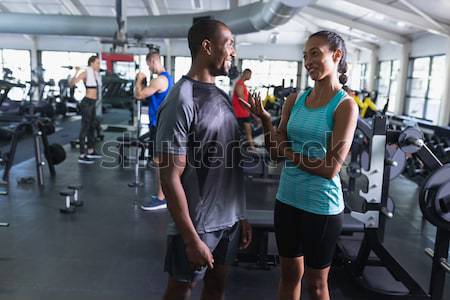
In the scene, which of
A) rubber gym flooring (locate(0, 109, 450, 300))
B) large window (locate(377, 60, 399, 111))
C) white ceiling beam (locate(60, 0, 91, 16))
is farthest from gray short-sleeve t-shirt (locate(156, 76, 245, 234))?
large window (locate(377, 60, 399, 111))

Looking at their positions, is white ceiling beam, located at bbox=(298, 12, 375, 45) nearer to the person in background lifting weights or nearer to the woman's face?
the person in background lifting weights

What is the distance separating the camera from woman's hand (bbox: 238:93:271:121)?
3.53 ft

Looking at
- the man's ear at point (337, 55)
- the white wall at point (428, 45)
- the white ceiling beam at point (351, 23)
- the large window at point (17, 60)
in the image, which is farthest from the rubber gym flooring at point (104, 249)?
the large window at point (17, 60)

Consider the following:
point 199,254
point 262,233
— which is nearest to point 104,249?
point 262,233

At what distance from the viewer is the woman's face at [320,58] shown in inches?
43.3

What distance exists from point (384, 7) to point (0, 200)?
19.4ft

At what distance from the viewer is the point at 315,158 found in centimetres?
112

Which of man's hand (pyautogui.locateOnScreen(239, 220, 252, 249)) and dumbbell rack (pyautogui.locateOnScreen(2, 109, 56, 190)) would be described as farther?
dumbbell rack (pyautogui.locateOnScreen(2, 109, 56, 190))

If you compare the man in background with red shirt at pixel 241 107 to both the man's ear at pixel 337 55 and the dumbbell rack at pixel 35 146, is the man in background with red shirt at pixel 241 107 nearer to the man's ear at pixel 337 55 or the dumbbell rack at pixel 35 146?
the dumbbell rack at pixel 35 146

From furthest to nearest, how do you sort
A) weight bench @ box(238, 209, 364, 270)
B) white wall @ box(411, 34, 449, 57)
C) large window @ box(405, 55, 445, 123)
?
large window @ box(405, 55, 445, 123), white wall @ box(411, 34, 449, 57), weight bench @ box(238, 209, 364, 270)

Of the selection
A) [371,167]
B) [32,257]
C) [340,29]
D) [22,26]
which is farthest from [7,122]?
[340,29]

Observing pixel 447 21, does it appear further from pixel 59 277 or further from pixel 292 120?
pixel 59 277

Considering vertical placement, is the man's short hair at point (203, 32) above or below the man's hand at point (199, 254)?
above

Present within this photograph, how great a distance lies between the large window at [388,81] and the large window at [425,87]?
1.54 feet
